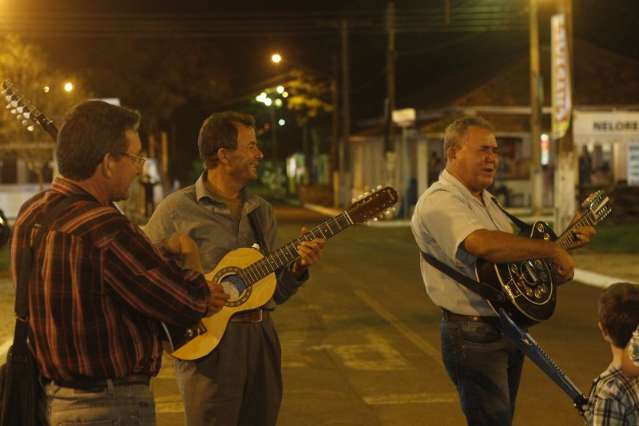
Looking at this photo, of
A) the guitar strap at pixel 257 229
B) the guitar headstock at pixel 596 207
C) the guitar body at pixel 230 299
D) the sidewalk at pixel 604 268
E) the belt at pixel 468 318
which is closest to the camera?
the guitar body at pixel 230 299

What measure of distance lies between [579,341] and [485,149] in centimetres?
668

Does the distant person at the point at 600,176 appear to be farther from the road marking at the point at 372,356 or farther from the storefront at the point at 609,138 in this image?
the road marking at the point at 372,356

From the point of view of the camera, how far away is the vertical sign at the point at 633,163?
98.4 feet

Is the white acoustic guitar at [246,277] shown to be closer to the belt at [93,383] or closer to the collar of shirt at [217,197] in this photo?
the collar of shirt at [217,197]

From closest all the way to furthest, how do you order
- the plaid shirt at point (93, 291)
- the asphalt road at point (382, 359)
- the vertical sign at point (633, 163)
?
the plaid shirt at point (93, 291), the asphalt road at point (382, 359), the vertical sign at point (633, 163)

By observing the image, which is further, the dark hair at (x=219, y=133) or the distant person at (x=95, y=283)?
the dark hair at (x=219, y=133)

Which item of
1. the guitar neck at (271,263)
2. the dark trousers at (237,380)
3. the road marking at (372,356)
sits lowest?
the road marking at (372,356)

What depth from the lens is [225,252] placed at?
483cm

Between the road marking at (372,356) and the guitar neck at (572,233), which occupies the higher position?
the guitar neck at (572,233)

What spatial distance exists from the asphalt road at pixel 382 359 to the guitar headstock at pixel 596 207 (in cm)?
292

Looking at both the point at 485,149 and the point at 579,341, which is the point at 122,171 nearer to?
the point at 485,149

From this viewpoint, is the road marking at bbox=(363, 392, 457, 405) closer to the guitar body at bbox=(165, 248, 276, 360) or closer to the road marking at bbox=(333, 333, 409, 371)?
the road marking at bbox=(333, 333, 409, 371)

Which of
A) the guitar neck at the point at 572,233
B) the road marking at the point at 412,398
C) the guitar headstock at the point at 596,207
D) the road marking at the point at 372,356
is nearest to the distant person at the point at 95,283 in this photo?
the guitar neck at the point at 572,233

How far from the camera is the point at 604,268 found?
61.4 ft
